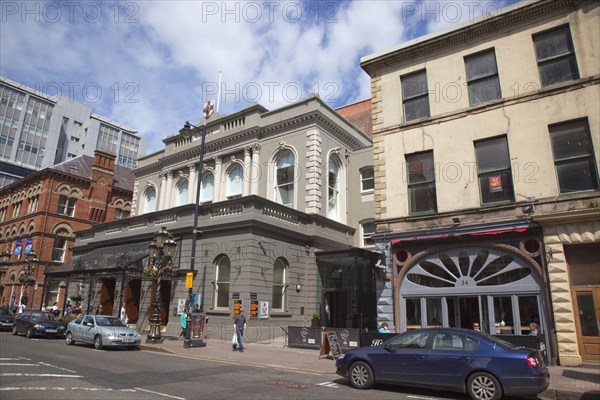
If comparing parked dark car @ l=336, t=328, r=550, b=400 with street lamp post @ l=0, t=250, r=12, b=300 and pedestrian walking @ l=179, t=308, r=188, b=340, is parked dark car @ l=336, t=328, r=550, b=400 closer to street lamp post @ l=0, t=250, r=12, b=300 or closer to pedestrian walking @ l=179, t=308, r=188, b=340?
pedestrian walking @ l=179, t=308, r=188, b=340

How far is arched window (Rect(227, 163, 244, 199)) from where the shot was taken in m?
28.2

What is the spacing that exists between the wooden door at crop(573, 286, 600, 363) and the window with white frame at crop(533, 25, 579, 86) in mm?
7341

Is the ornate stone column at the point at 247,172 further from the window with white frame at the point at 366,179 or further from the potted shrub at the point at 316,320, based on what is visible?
the potted shrub at the point at 316,320

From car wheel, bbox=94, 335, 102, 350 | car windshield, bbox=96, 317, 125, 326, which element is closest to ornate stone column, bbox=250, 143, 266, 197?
Result: car windshield, bbox=96, 317, 125, 326

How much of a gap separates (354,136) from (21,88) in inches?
3274

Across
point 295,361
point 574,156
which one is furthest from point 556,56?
point 295,361

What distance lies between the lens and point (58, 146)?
92.2 m

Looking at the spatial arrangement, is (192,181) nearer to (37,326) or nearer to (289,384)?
(37,326)

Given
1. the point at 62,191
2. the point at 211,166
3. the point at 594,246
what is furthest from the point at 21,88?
the point at 594,246

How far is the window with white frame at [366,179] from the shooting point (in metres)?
28.1

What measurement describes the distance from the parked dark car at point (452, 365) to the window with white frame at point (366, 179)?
A: 60.3ft

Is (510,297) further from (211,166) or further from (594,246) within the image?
(211,166)

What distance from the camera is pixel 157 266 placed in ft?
65.9

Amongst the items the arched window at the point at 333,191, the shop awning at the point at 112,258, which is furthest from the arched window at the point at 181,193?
the arched window at the point at 333,191
